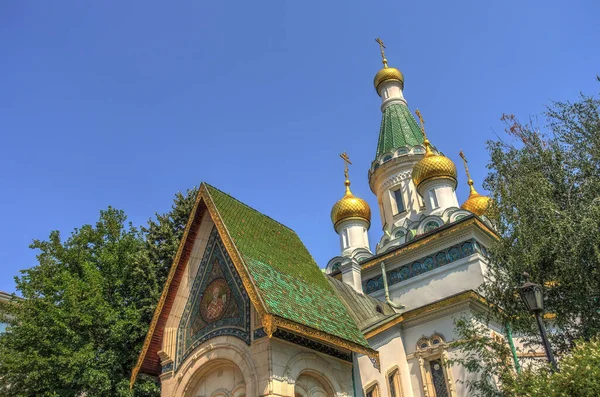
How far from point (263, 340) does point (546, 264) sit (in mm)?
6611

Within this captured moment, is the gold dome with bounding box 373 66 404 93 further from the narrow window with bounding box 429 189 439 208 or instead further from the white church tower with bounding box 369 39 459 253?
the narrow window with bounding box 429 189 439 208

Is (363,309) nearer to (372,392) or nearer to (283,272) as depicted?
(372,392)

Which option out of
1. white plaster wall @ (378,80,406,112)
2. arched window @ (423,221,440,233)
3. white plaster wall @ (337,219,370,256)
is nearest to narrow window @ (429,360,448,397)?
arched window @ (423,221,440,233)

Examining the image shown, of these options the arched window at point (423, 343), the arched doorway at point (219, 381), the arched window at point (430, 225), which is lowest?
the arched doorway at point (219, 381)

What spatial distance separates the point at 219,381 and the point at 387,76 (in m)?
25.0

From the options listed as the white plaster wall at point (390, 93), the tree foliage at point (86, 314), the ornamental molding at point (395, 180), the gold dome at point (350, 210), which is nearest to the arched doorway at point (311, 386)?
the tree foliage at point (86, 314)

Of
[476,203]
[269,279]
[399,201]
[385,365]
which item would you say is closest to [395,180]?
[399,201]

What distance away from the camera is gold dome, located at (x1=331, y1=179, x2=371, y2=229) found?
947 inches

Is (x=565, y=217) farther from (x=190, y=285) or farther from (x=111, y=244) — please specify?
(x=111, y=244)

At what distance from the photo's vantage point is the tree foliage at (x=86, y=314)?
48.4ft

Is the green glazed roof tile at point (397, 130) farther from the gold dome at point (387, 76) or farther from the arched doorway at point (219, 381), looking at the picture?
the arched doorway at point (219, 381)

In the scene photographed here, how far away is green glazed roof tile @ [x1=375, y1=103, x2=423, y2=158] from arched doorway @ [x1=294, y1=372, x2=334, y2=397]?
18734mm

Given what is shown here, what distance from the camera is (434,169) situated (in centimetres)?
2172

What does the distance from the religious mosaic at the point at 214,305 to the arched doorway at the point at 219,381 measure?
1.97ft
